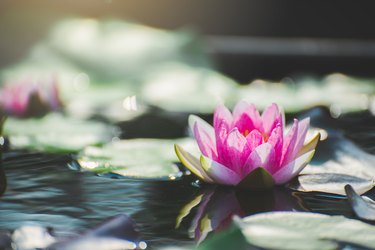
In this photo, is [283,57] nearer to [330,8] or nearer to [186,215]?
[330,8]

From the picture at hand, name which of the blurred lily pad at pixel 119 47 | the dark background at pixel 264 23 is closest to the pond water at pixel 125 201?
the blurred lily pad at pixel 119 47

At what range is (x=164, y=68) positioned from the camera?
2822 millimetres

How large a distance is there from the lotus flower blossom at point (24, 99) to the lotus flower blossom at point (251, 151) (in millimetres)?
921

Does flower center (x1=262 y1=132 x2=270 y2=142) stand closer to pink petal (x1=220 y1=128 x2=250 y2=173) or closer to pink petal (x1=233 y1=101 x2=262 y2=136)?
pink petal (x1=233 y1=101 x2=262 y2=136)

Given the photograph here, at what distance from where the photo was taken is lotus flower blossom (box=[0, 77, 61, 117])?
214 cm

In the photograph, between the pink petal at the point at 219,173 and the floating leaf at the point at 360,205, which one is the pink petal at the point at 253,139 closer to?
the pink petal at the point at 219,173

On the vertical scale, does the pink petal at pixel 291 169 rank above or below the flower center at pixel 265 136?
below

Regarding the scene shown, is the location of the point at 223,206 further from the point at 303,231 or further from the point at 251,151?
the point at 303,231

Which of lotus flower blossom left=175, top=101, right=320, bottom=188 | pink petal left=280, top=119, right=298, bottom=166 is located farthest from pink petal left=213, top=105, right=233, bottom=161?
pink petal left=280, top=119, right=298, bottom=166

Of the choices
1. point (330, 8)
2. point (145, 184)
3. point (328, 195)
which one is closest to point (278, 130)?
point (328, 195)

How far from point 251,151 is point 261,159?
0.09ft

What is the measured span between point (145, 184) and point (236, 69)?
2313 mm

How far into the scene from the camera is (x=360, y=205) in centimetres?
119

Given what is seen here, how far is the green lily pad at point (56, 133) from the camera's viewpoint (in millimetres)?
1769
